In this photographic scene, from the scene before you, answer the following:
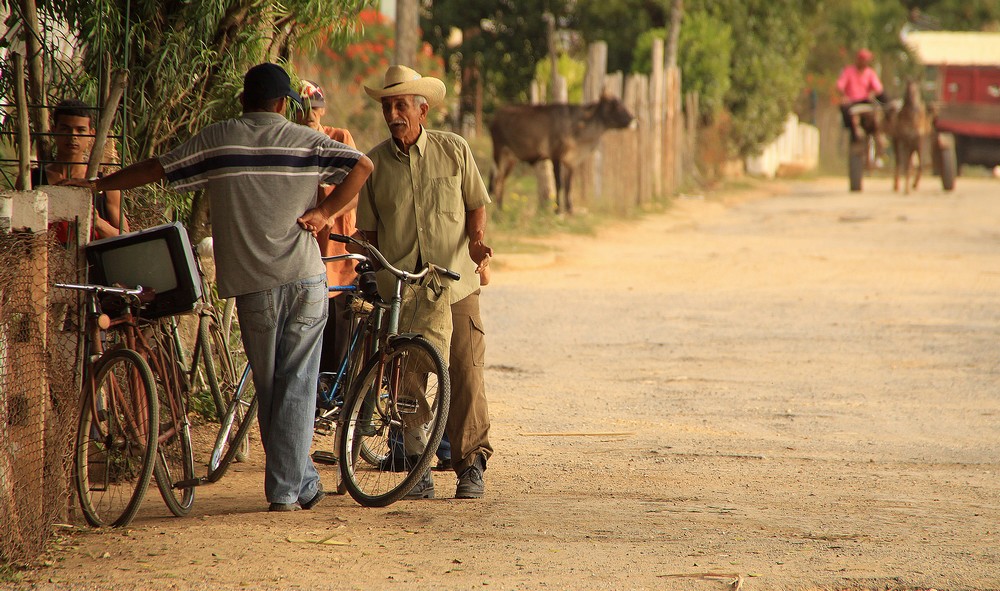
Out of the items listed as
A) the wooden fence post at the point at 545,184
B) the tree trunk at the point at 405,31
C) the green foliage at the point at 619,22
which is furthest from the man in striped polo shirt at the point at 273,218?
the green foliage at the point at 619,22

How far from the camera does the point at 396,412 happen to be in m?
5.52

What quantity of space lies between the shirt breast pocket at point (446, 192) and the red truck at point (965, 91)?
23.8 meters

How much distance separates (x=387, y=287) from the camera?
553 centimetres

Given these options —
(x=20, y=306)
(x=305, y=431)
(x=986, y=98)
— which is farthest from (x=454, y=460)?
(x=986, y=98)

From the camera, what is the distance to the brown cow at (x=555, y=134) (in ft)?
62.9

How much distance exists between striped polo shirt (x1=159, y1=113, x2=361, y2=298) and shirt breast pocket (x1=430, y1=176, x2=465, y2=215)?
1.70 ft

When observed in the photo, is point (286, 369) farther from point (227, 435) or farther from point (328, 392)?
point (328, 392)

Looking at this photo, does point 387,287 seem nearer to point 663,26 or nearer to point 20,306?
point 20,306

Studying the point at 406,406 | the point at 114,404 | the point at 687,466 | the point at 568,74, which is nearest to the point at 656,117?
the point at 568,74

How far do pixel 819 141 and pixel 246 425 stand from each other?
4558 centimetres

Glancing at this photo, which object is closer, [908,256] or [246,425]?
Answer: [246,425]

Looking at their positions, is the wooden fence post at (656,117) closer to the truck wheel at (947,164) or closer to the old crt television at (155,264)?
the truck wheel at (947,164)

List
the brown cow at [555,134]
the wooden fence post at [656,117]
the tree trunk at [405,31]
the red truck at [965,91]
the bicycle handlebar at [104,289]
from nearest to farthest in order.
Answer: the bicycle handlebar at [104,289] < the tree trunk at [405,31] < the brown cow at [555,134] < the wooden fence post at [656,117] < the red truck at [965,91]

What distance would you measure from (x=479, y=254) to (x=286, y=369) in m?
1.01
